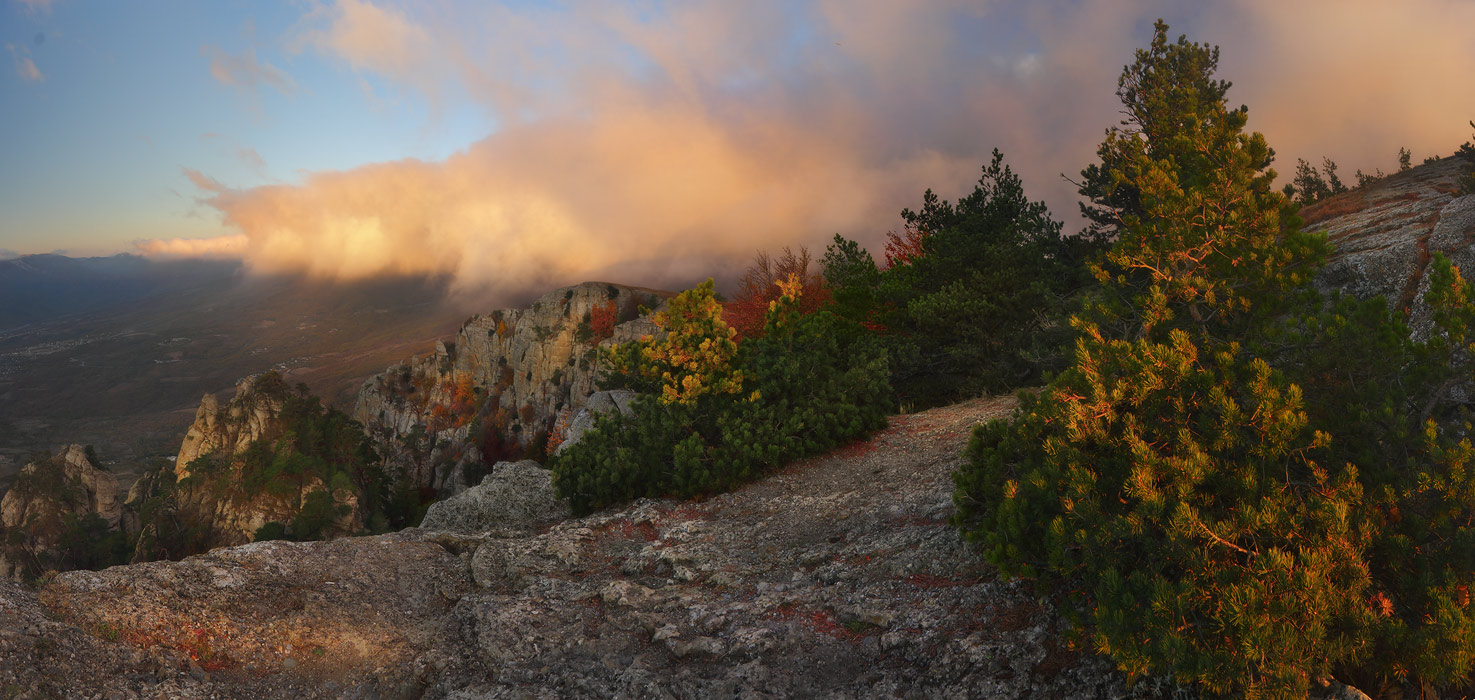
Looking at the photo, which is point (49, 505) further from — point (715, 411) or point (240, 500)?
point (715, 411)

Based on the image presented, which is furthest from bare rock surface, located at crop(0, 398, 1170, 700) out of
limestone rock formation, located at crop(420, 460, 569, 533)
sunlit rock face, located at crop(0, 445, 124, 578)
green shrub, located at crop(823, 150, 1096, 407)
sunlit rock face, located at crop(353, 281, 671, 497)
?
sunlit rock face, located at crop(0, 445, 124, 578)

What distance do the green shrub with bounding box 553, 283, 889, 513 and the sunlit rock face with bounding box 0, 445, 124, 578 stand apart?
45689mm

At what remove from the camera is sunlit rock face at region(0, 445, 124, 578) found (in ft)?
136

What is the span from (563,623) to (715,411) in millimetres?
8138

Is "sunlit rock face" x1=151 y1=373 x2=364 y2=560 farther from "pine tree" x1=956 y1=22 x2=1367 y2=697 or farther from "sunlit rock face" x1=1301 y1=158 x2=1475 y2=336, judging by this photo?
"sunlit rock face" x1=1301 y1=158 x2=1475 y2=336

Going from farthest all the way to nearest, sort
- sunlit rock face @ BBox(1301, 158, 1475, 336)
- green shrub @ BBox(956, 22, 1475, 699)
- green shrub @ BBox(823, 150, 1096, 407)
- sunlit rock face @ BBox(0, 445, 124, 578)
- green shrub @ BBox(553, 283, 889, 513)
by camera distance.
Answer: sunlit rock face @ BBox(0, 445, 124, 578) → green shrub @ BBox(823, 150, 1096, 407) → green shrub @ BBox(553, 283, 889, 513) → sunlit rock face @ BBox(1301, 158, 1475, 336) → green shrub @ BBox(956, 22, 1475, 699)

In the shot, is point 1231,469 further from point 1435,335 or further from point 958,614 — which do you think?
point 958,614

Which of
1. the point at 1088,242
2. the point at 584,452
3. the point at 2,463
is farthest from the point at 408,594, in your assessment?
the point at 2,463

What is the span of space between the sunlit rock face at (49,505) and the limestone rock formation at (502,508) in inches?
1659

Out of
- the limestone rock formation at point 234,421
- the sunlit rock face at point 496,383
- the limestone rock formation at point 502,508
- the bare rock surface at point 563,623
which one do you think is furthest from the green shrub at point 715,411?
the sunlit rock face at point 496,383

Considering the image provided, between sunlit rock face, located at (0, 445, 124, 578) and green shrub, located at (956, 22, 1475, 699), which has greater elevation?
green shrub, located at (956, 22, 1475, 699)

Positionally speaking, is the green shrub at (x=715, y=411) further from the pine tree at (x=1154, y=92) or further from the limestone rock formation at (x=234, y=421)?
the limestone rock formation at (x=234, y=421)

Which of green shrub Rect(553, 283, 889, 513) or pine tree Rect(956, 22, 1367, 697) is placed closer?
pine tree Rect(956, 22, 1367, 697)

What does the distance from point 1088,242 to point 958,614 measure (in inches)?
809
